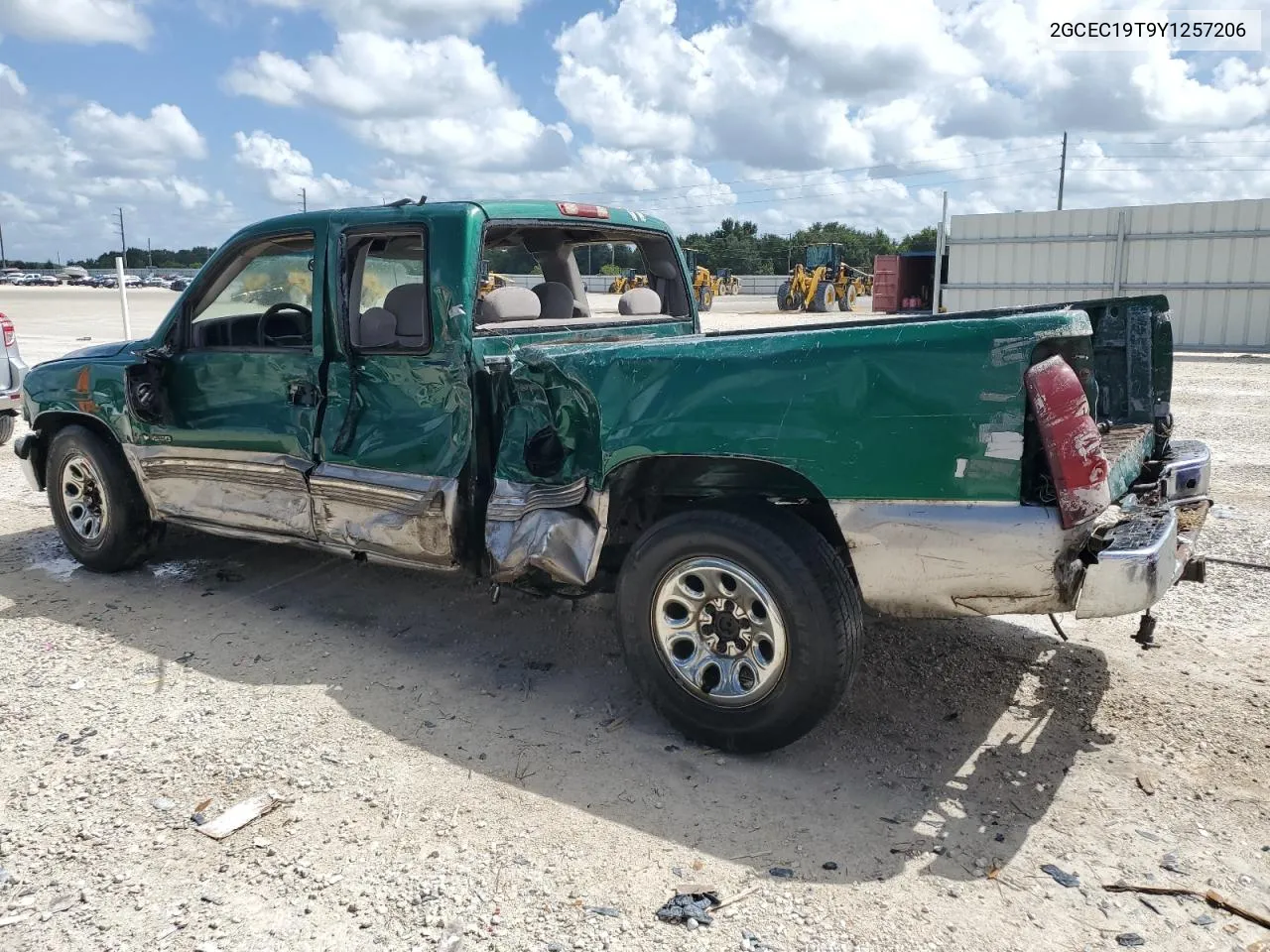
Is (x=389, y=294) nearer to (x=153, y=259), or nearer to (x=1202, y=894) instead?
(x=1202, y=894)

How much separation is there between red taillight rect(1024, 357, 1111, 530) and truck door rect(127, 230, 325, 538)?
3131 millimetres

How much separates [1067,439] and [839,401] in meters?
0.67

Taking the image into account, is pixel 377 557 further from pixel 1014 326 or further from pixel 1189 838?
pixel 1189 838

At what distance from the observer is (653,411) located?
340 cm

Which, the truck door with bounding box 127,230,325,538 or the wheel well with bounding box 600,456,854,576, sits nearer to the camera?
the wheel well with bounding box 600,456,854,576

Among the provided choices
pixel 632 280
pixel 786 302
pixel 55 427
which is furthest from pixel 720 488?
pixel 786 302

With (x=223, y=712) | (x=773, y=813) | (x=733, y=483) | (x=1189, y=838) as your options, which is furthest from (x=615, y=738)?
(x=1189, y=838)

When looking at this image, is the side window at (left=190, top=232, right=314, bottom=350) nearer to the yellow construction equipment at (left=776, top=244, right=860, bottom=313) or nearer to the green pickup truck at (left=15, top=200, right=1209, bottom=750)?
the green pickup truck at (left=15, top=200, right=1209, bottom=750)

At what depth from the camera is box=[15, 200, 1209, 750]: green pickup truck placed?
294cm

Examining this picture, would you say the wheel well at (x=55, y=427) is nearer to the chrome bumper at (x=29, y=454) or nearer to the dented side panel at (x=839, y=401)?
the chrome bumper at (x=29, y=454)

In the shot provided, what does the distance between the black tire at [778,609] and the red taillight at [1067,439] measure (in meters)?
0.74

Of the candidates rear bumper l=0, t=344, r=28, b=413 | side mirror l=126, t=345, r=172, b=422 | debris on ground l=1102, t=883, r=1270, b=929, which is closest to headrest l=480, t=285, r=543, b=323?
side mirror l=126, t=345, r=172, b=422

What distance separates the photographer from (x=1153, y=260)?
18453 millimetres

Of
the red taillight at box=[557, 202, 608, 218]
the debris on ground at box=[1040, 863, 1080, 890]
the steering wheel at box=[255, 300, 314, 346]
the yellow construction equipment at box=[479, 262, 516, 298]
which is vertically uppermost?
the red taillight at box=[557, 202, 608, 218]
